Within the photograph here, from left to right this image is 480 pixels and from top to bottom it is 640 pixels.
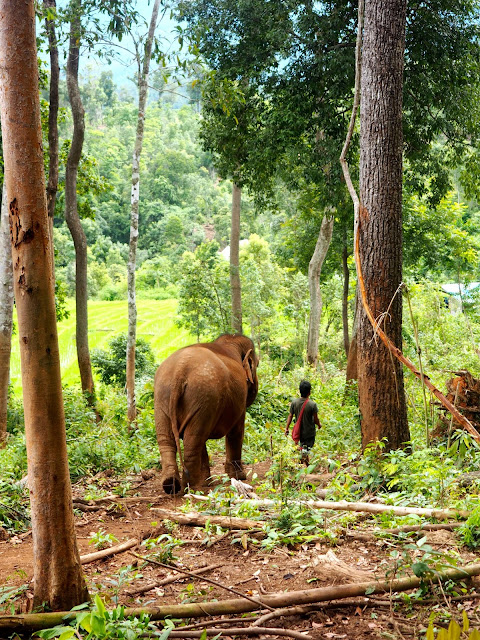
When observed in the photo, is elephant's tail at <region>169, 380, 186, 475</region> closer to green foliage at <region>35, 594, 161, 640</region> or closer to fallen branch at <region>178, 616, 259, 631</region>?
fallen branch at <region>178, 616, 259, 631</region>

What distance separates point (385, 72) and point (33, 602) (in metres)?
6.51

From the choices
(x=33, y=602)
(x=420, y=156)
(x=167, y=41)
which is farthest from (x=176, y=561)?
(x=420, y=156)

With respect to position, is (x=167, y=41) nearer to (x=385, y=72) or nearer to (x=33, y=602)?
(x=385, y=72)

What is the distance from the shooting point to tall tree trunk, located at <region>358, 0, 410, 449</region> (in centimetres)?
707

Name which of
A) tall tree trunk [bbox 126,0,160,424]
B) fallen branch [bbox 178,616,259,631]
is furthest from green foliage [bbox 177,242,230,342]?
fallen branch [bbox 178,616,259,631]

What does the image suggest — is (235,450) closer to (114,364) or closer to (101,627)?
(101,627)

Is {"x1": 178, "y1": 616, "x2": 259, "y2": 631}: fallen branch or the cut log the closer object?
{"x1": 178, "y1": 616, "x2": 259, "y2": 631}: fallen branch

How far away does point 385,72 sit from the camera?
7.43 m

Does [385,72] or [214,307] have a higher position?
[385,72]

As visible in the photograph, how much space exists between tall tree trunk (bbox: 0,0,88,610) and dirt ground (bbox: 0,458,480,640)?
0.35m

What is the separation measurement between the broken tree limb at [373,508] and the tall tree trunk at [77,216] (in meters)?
7.92

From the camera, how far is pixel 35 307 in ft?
11.2

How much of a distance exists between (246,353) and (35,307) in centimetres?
651

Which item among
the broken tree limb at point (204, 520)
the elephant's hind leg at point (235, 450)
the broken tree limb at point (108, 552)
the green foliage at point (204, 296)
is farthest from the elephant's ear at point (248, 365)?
the green foliage at point (204, 296)
